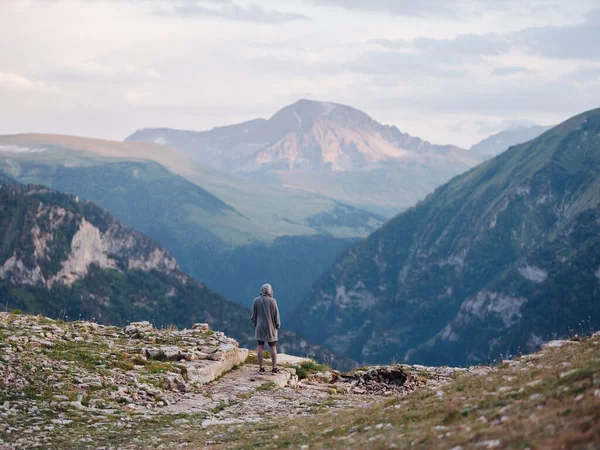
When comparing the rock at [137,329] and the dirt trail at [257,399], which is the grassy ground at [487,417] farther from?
the rock at [137,329]

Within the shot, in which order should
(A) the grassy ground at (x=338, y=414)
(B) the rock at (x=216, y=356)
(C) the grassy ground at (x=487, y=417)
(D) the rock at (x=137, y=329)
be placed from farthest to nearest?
1. (D) the rock at (x=137, y=329)
2. (B) the rock at (x=216, y=356)
3. (A) the grassy ground at (x=338, y=414)
4. (C) the grassy ground at (x=487, y=417)

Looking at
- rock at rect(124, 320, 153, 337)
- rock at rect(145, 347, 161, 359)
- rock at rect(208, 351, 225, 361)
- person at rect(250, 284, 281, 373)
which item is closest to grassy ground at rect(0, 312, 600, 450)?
rock at rect(145, 347, 161, 359)

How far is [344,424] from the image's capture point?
69.9ft

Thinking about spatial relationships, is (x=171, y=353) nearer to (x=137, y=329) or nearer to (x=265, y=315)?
(x=265, y=315)

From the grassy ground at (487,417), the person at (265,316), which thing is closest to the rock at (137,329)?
the person at (265,316)

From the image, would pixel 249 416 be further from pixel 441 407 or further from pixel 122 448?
pixel 441 407

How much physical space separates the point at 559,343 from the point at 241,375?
14.1m

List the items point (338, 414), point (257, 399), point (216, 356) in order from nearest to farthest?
point (338, 414)
point (257, 399)
point (216, 356)

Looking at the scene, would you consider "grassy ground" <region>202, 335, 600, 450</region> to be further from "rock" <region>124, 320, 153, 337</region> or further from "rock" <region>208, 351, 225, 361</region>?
"rock" <region>124, 320, 153, 337</region>

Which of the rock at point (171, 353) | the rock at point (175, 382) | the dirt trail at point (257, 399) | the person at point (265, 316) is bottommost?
the dirt trail at point (257, 399)

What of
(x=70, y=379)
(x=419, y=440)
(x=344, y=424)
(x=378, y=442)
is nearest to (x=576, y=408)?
(x=419, y=440)

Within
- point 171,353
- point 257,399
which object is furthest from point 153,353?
point 257,399

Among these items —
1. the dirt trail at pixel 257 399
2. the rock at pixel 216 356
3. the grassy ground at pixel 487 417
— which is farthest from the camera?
the rock at pixel 216 356

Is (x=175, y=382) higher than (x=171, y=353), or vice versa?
(x=171, y=353)
